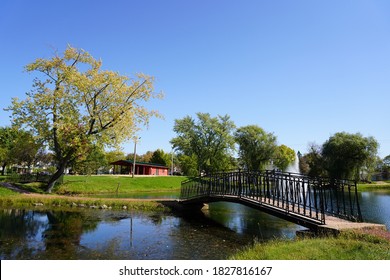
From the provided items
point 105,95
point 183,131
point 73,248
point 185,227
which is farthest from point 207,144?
point 73,248

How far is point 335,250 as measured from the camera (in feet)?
22.6

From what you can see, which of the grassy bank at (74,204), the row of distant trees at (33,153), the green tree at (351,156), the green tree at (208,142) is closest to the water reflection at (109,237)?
the grassy bank at (74,204)

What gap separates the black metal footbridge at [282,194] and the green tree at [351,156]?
3118 cm

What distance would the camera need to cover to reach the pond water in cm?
899

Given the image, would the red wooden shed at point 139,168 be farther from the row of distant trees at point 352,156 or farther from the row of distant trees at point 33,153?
the row of distant trees at point 352,156

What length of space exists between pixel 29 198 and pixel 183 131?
155 ft

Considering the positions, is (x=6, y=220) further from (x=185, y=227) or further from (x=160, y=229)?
(x=185, y=227)

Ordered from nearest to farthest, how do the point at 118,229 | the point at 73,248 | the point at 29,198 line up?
the point at 73,248
the point at 118,229
the point at 29,198

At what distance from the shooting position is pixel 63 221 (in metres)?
14.3

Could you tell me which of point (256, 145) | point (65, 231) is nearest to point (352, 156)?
point (256, 145)

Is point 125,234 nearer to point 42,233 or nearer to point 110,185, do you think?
point 42,233

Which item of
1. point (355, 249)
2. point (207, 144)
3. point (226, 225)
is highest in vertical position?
point (207, 144)

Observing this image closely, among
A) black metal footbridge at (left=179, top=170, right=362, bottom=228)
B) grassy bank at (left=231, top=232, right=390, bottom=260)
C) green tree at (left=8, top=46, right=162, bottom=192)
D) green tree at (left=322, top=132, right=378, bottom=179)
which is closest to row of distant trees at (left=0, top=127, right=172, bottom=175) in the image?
green tree at (left=8, top=46, right=162, bottom=192)

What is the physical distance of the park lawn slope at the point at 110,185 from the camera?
1309 inches
